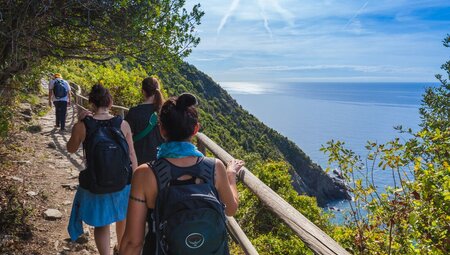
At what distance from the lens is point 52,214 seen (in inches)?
242

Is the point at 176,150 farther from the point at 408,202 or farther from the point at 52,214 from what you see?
the point at 52,214

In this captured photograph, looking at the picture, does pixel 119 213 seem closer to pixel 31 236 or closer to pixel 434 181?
pixel 31 236

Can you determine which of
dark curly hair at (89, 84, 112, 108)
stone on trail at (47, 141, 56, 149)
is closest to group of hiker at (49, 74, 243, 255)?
dark curly hair at (89, 84, 112, 108)

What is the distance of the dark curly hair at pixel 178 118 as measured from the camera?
7.47ft

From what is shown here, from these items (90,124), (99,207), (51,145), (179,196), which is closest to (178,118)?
(179,196)

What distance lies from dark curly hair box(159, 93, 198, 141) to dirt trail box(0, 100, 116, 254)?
151 inches

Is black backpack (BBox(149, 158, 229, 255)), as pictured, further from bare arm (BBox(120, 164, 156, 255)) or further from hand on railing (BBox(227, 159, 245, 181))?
hand on railing (BBox(227, 159, 245, 181))

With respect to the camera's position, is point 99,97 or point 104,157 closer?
point 104,157

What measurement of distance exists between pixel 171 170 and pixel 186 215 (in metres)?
0.28

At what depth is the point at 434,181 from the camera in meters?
3.91

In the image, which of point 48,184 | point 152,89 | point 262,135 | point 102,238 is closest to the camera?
point 102,238

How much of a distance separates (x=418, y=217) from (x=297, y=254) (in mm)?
5462

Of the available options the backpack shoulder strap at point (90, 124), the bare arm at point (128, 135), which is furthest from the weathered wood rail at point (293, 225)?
the backpack shoulder strap at point (90, 124)

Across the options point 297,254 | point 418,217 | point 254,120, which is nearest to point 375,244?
point 418,217
